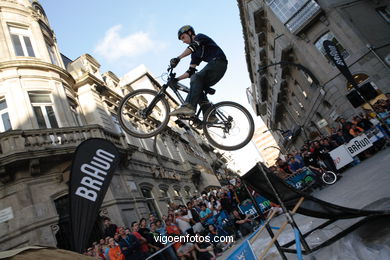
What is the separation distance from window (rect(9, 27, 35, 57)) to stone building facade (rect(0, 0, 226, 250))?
0.05 meters

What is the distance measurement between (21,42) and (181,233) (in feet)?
44.3

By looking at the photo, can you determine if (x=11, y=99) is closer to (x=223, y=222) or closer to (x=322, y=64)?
(x=223, y=222)

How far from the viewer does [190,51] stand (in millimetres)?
5367

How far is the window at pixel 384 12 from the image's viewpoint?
66.9ft

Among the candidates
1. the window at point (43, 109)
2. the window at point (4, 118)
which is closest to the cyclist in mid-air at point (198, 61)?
the window at point (43, 109)

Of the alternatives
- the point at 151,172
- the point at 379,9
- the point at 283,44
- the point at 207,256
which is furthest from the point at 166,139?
the point at 379,9

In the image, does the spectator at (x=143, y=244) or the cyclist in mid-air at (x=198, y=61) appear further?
the spectator at (x=143, y=244)

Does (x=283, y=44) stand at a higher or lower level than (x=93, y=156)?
higher

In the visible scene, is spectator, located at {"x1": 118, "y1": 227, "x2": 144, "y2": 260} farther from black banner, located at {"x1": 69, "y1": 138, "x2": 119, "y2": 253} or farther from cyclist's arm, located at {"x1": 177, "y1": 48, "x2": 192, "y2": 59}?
cyclist's arm, located at {"x1": 177, "y1": 48, "x2": 192, "y2": 59}

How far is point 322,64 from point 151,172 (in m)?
16.7

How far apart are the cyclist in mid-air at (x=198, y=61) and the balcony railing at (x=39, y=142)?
7635 mm

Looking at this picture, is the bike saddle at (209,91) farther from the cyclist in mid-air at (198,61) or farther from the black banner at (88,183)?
the black banner at (88,183)

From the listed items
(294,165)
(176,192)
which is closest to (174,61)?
(294,165)

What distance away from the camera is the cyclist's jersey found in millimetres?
5414
